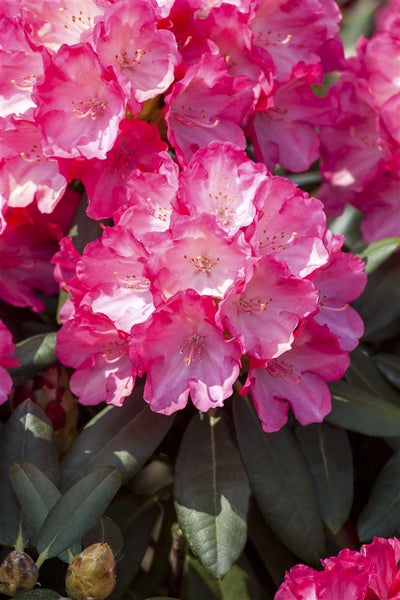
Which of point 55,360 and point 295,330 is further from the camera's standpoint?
point 55,360

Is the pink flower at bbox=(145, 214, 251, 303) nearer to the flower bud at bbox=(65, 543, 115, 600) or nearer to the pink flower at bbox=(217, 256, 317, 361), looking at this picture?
the pink flower at bbox=(217, 256, 317, 361)

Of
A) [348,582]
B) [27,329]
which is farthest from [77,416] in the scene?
[348,582]

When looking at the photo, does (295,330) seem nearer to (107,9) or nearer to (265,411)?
(265,411)

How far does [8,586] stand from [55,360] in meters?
0.39

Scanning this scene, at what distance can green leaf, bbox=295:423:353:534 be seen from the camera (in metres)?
1.34

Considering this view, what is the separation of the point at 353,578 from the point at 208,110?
628mm

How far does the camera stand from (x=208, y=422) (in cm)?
141

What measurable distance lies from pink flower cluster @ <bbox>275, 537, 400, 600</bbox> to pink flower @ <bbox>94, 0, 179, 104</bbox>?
0.61m

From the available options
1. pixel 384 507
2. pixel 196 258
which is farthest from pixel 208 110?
pixel 384 507

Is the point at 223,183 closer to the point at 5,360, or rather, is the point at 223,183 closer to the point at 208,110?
the point at 208,110

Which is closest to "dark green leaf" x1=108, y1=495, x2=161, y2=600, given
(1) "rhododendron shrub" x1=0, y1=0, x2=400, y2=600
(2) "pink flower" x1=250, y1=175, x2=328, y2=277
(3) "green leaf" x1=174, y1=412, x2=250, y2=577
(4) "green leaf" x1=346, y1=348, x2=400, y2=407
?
(1) "rhododendron shrub" x1=0, y1=0, x2=400, y2=600

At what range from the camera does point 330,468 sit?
140cm

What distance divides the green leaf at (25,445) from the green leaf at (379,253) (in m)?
0.55

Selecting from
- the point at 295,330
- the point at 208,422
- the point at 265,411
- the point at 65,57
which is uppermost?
the point at 65,57
